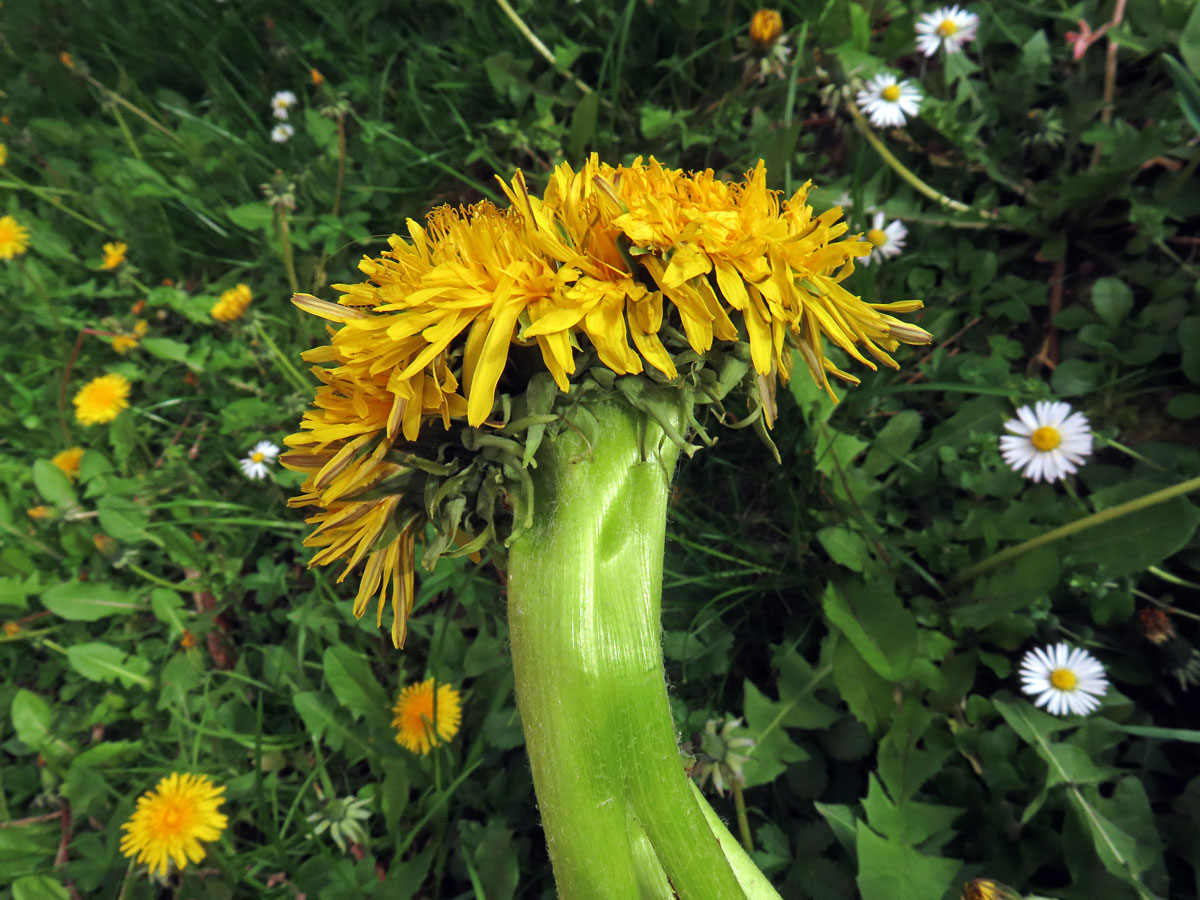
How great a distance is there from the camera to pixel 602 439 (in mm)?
1072

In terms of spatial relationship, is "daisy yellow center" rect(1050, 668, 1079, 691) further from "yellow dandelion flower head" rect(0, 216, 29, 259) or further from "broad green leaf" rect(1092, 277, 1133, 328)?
"yellow dandelion flower head" rect(0, 216, 29, 259)

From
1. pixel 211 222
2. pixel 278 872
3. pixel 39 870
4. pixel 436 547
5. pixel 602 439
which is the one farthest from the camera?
pixel 211 222

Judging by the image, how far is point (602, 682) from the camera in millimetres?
1033

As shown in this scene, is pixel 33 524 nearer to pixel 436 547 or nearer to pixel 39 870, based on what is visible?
pixel 39 870

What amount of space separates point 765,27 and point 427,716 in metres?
2.43

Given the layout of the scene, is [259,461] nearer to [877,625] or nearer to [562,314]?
[562,314]

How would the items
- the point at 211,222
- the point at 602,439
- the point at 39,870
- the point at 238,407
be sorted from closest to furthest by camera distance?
the point at 602,439, the point at 39,870, the point at 238,407, the point at 211,222

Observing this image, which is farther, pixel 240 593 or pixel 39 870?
pixel 240 593

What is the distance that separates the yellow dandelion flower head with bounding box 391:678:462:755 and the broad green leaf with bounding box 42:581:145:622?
1.48 meters

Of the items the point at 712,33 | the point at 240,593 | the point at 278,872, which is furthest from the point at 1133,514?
the point at 240,593

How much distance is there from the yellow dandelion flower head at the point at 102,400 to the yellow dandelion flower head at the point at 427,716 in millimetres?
2058

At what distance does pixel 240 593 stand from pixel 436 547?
2035mm

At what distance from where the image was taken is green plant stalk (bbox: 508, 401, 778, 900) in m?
1.02

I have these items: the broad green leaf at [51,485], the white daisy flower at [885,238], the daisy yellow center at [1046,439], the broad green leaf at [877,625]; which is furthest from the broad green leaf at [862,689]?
the broad green leaf at [51,485]
